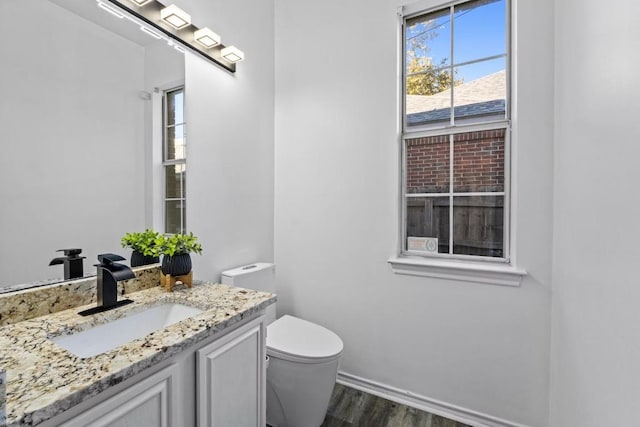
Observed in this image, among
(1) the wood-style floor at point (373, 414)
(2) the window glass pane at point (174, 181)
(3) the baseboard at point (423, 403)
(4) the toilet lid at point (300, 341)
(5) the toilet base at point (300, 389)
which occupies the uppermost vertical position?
(2) the window glass pane at point (174, 181)

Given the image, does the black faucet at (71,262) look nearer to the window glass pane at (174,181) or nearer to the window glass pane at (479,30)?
the window glass pane at (174,181)

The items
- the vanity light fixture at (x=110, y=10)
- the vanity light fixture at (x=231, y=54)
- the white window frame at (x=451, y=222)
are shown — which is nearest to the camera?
the vanity light fixture at (x=110, y=10)

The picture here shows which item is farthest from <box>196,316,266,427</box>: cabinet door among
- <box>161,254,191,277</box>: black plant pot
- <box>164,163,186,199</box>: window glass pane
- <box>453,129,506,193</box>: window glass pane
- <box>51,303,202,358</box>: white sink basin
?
<box>453,129,506,193</box>: window glass pane

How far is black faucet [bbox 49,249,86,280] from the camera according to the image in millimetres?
1086

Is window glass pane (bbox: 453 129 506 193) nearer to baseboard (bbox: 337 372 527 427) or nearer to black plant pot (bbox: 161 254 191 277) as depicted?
baseboard (bbox: 337 372 527 427)

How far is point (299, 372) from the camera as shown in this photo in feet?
4.79

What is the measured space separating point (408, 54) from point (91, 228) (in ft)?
6.78

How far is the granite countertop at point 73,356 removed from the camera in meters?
0.57

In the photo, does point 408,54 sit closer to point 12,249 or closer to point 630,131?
point 630,131

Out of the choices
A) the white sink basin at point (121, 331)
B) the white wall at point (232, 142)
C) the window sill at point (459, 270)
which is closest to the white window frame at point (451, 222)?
the window sill at point (459, 270)

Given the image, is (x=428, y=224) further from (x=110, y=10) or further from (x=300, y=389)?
(x=110, y=10)

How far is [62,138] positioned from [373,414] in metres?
2.12

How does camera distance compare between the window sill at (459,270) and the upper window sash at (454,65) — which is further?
the upper window sash at (454,65)

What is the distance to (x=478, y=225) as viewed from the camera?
5.58 ft
